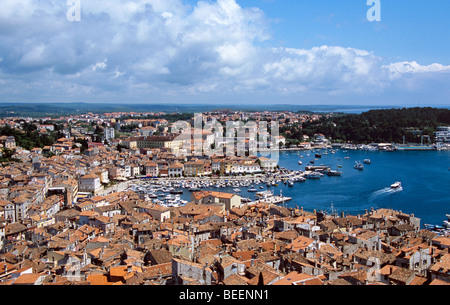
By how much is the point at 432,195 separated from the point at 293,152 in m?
14.5

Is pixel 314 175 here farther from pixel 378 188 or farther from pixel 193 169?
pixel 193 169

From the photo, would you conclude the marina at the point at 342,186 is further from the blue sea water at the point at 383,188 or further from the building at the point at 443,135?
the building at the point at 443,135

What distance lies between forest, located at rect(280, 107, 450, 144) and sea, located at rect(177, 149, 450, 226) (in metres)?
7.65

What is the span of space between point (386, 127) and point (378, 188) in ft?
67.3

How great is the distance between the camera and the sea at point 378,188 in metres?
11.3

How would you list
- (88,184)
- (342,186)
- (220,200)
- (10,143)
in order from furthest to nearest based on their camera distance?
1. (10,143)
2. (342,186)
3. (88,184)
4. (220,200)

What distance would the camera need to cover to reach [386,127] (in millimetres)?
33219

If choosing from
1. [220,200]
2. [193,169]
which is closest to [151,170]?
[193,169]

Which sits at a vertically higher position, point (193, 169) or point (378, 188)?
point (193, 169)

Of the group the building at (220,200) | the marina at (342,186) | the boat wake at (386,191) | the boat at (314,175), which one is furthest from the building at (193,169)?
the building at (220,200)

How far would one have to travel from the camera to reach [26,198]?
29.8 ft
